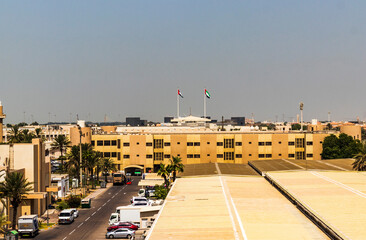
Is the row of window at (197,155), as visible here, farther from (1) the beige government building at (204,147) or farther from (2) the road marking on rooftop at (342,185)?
(2) the road marking on rooftop at (342,185)

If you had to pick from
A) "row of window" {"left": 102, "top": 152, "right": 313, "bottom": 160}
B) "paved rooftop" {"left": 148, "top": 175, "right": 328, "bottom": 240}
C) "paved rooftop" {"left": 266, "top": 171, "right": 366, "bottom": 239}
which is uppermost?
"row of window" {"left": 102, "top": 152, "right": 313, "bottom": 160}

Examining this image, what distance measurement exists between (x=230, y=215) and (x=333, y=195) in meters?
17.7

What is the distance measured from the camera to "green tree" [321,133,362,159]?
159m

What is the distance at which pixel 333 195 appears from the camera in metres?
68.5

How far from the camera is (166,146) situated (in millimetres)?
166750

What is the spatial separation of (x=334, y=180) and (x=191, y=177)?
27.1 metres

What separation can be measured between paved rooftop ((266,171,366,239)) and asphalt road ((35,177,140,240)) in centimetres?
2766

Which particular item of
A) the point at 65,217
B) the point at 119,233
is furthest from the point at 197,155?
the point at 119,233

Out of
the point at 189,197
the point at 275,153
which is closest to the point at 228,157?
the point at 275,153

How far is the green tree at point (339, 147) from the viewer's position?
521 ft

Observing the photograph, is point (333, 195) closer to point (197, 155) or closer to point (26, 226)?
point (26, 226)

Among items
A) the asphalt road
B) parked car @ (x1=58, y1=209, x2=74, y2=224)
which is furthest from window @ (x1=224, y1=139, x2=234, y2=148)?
parked car @ (x1=58, y1=209, x2=74, y2=224)

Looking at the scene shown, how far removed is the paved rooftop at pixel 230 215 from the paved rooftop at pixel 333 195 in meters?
1.84

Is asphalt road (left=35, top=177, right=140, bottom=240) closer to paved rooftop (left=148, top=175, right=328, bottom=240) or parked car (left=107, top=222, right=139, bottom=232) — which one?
parked car (left=107, top=222, right=139, bottom=232)
